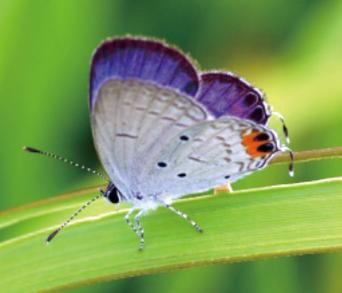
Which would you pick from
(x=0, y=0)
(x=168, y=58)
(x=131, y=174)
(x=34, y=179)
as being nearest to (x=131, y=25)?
(x=0, y=0)

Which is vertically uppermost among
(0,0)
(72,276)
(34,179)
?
(0,0)

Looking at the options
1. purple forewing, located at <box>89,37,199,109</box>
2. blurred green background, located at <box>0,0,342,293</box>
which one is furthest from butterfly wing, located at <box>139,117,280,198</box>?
blurred green background, located at <box>0,0,342,293</box>

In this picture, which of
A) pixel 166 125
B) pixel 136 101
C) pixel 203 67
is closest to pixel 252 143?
pixel 166 125

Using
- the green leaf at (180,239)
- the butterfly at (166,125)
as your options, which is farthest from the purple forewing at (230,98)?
the green leaf at (180,239)

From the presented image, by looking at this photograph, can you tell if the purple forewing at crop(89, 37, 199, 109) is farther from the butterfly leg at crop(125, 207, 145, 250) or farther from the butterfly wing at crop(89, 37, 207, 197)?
the butterfly leg at crop(125, 207, 145, 250)

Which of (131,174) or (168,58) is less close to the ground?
(168,58)

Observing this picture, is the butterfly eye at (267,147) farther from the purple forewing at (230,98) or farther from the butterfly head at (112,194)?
the butterfly head at (112,194)

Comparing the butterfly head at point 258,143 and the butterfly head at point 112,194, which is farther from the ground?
the butterfly head at point 258,143

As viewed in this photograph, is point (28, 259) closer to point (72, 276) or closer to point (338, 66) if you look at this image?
point (72, 276)
